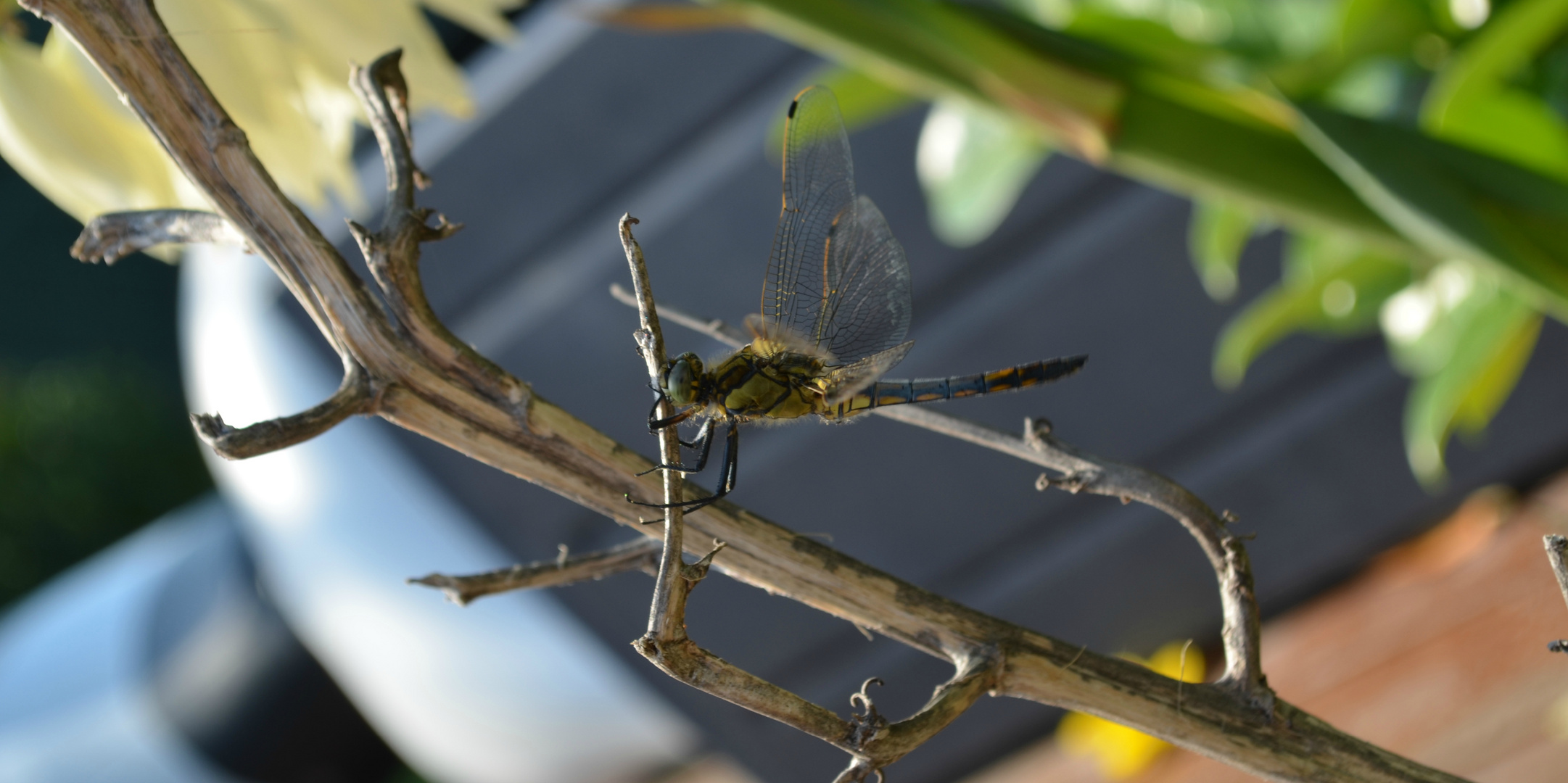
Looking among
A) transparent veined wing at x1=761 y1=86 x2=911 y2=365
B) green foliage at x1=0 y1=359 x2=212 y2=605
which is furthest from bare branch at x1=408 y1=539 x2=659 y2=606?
green foliage at x1=0 y1=359 x2=212 y2=605

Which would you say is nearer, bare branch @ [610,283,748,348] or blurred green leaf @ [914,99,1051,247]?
bare branch @ [610,283,748,348]

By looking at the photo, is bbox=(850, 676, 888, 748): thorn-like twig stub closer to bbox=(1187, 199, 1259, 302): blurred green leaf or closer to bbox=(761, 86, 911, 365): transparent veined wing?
bbox=(761, 86, 911, 365): transparent veined wing

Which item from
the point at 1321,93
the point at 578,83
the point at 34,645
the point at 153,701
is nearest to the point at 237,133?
the point at 1321,93

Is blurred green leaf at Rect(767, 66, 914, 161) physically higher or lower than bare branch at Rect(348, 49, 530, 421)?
higher

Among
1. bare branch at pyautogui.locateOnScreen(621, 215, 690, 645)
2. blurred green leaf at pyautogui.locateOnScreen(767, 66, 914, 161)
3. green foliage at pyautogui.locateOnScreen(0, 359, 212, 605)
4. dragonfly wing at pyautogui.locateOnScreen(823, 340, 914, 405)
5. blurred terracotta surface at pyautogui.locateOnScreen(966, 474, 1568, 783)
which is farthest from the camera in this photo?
green foliage at pyautogui.locateOnScreen(0, 359, 212, 605)

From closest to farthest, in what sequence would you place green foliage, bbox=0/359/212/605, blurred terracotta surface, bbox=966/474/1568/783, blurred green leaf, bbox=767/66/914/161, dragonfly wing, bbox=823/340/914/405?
dragonfly wing, bbox=823/340/914/405, blurred green leaf, bbox=767/66/914/161, blurred terracotta surface, bbox=966/474/1568/783, green foliage, bbox=0/359/212/605

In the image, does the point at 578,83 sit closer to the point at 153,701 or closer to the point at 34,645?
the point at 153,701

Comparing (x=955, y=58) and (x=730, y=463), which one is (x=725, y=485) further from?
(x=955, y=58)

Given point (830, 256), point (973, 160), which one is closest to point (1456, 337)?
point (973, 160)
